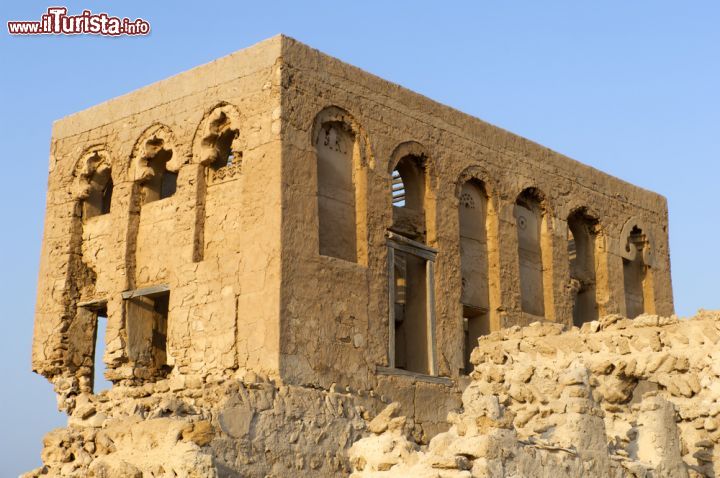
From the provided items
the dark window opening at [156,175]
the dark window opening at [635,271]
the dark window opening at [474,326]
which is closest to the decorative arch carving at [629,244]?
the dark window opening at [635,271]

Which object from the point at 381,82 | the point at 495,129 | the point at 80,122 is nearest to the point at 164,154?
the point at 80,122

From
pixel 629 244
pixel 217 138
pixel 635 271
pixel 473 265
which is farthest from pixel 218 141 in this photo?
pixel 635 271

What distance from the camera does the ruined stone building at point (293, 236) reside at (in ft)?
44.9

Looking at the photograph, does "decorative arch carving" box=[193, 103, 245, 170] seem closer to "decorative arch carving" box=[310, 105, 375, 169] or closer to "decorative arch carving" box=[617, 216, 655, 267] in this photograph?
"decorative arch carving" box=[310, 105, 375, 169]

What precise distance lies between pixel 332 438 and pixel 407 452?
5.13 m

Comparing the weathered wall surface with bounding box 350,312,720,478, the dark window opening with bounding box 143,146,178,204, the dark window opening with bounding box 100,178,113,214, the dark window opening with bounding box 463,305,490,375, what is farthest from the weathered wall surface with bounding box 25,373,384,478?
the dark window opening with bounding box 100,178,113,214

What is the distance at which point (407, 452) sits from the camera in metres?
8.13

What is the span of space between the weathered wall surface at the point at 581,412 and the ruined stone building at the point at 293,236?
210 centimetres

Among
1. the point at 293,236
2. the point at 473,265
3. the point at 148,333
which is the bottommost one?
the point at 148,333

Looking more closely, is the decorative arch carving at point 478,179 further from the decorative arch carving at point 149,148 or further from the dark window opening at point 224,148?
the decorative arch carving at point 149,148

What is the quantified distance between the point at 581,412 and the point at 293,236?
5376 mm

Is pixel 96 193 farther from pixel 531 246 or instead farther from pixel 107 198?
pixel 531 246

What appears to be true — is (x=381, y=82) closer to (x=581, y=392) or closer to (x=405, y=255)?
(x=405, y=255)

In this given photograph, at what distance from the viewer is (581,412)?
361 inches
